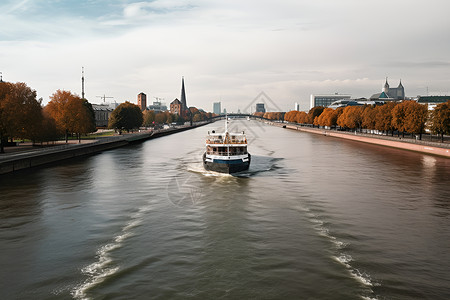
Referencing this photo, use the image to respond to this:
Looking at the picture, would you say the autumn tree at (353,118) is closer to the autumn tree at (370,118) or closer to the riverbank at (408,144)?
the autumn tree at (370,118)

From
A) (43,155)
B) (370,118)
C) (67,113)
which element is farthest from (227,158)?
(370,118)

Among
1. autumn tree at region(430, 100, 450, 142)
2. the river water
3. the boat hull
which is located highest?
autumn tree at region(430, 100, 450, 142)

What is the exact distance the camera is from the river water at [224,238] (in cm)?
1867

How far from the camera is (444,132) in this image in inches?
3652

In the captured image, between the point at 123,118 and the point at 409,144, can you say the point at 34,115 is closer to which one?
the point at 123,118

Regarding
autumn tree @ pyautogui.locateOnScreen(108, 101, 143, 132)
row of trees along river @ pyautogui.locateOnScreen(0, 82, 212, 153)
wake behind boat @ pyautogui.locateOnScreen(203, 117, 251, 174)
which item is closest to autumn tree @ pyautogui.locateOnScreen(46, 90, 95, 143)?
row of trees along river @ pyautogui.locateOnScreen(0, 82, 212, 153)

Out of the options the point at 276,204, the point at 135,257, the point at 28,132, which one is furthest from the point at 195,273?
the point at 28,132

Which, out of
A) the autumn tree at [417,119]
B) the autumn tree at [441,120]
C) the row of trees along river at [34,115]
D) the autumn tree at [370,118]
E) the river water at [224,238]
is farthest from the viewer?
the autumn tree at [370,118]

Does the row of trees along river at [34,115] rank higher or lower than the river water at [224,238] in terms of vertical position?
higher

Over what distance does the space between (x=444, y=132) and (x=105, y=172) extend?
81.9 metres

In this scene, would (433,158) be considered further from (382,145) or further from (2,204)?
(2,204)

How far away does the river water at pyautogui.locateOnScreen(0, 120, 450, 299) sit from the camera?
61.3ft

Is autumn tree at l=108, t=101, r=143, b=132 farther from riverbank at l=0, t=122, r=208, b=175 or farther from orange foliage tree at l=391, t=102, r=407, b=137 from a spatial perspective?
orange foliage tree at l=391, t=102, r=407, b=137

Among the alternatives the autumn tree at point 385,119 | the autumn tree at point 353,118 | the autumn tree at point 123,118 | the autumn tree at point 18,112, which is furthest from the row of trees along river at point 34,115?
the autumn tree at point 353,118
